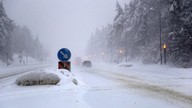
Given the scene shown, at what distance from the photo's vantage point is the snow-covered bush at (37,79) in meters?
10.3

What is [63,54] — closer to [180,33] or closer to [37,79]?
[37,79]

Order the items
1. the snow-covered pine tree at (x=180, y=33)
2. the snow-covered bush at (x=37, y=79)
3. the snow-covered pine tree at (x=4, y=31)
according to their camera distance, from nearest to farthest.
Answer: the snow-covered bush at (x=37, y=79) → the snow-covered pine tree at (x=180, y=33) → the snow-covered pine tree at (x=4, y=31)

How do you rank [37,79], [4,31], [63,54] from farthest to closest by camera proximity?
[4,31]
[63,54]
[37,79]

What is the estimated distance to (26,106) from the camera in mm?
6711

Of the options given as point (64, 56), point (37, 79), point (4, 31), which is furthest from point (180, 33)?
point (4, 31)

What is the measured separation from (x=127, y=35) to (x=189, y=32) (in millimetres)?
23564

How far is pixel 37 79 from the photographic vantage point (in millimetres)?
10344

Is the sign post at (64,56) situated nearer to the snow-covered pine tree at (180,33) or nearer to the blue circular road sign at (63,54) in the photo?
the blue circular road sign at (63,54)

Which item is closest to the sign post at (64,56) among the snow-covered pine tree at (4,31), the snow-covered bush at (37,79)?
the snow-covered bush at (37,79)

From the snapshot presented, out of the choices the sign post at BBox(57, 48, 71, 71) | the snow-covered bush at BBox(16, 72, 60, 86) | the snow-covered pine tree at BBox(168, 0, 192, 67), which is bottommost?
the snow-covered bush at BBox(16, 72, 60, 86)

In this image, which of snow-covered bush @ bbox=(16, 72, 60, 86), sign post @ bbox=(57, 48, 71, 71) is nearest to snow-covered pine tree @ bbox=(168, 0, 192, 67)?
sign post @ bbox=(57, 48, 71, 71)

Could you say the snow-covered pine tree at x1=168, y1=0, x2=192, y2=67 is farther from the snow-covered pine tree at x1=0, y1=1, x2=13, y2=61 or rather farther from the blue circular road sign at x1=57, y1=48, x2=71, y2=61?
the snow-covered pine tree at x1=0, y1=1, x2=13, y2=61

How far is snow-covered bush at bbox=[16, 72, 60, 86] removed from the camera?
10.3m

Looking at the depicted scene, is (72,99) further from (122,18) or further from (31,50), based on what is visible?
(31,50)
